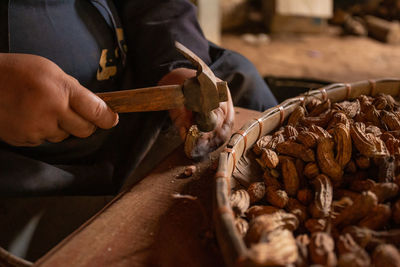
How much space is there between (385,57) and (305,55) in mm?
957

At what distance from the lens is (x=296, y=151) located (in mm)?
866

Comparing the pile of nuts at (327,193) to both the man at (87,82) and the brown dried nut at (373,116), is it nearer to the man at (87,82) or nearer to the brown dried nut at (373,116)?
the brown dried nut at (373,116)

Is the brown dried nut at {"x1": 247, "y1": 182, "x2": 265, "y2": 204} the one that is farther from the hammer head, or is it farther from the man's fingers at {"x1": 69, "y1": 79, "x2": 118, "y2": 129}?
the man's fingers at {"x1": 69, "y1": 79, "x2": 118, "y2": 129}

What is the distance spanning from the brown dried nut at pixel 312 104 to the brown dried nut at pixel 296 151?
0.88ft

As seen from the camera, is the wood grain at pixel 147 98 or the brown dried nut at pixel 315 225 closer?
the brown dried nut at pixel 315 225

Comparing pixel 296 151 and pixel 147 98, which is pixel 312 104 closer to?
pixel 296 151

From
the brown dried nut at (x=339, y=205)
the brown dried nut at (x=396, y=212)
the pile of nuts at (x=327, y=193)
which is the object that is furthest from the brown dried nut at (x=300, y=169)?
the brown dried nut at (x=396, y=212)

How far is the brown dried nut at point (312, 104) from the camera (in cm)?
109

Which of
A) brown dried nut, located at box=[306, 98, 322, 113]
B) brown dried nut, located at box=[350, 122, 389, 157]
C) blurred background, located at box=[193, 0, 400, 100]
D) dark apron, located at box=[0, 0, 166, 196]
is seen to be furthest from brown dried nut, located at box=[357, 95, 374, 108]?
blurred background, located at box=[193, 0, 400, 100]

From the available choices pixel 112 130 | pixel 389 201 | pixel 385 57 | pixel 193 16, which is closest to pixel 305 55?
pixel 385 57

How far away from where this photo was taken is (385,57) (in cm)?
400

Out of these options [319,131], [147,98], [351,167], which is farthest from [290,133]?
[147,98]

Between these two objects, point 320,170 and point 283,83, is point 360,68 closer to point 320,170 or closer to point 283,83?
point 283,83

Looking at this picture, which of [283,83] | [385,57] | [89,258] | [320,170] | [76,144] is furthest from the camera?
[385,57]
